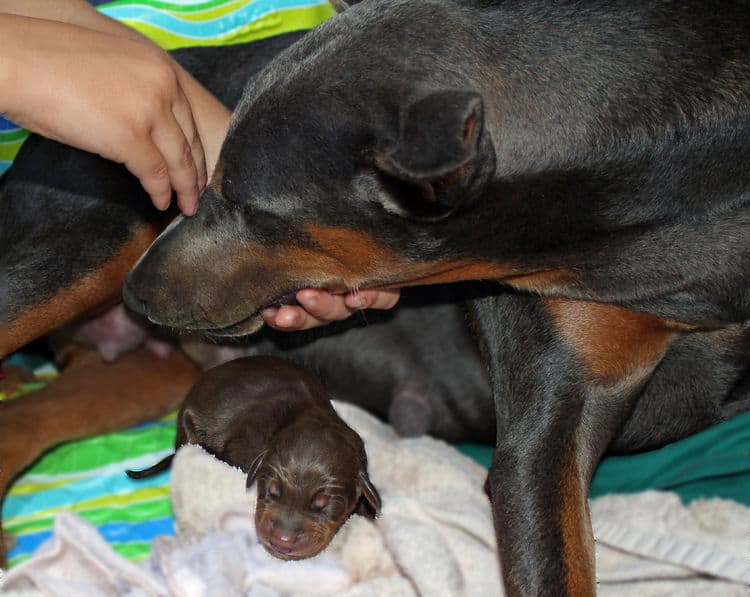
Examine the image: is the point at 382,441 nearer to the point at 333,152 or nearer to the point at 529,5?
the point at 333,152

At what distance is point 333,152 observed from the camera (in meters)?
2.14

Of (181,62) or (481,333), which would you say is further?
(181,62)

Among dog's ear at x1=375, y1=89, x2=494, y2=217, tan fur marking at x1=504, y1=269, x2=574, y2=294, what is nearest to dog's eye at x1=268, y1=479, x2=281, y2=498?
tan fur marking at x1=504, y1=269, x2=574, y2=294

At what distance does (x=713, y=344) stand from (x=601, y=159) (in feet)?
2.33

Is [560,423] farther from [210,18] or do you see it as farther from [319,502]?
[210,18]

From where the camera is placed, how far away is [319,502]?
2.60 m

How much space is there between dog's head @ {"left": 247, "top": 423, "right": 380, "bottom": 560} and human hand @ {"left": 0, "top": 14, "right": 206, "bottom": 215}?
66 cm

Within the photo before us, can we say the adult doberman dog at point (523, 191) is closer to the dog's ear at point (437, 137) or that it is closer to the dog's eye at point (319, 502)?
the dog's ear at point (437, 137)

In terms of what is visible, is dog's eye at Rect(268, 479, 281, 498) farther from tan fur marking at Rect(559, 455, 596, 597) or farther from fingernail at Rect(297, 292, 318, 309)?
tan fur marking at Rect(559, 455, 596, 597)

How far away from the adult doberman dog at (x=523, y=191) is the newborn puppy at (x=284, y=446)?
38cm

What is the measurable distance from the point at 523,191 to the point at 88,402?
1.70m

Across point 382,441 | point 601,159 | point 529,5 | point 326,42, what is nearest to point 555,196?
point 601,159

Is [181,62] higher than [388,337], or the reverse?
[181,62]

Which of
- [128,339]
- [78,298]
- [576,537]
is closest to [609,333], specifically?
[576,537]
